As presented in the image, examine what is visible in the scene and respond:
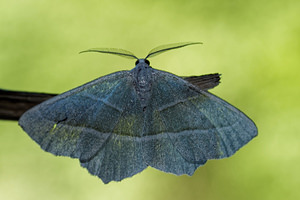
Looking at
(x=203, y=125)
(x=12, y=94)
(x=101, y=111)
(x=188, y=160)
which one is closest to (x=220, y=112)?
(x=203, y=125)

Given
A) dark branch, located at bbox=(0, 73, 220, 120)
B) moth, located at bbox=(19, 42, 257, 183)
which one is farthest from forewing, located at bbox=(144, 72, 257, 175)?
dark branch, located at bbox=(0, 73, 220, 120)

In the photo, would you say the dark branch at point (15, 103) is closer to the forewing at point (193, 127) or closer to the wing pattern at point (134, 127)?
the wing pattern at point (134, 127)

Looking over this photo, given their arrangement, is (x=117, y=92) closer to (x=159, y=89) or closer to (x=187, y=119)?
(x=159, y=89)

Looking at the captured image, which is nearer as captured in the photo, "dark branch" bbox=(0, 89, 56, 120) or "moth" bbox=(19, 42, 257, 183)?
"dark branch" bbox=(0, 89, 56, 120)

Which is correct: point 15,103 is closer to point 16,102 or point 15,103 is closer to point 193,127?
point 16,102

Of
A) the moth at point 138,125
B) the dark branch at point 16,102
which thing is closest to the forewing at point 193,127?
the moth at point 138,125

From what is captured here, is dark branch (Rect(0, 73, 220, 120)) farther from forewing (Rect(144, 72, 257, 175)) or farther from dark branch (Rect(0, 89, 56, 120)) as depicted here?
forewing (Rect(144, 72, 257, 175))

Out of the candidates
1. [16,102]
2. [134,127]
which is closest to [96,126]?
[134,127]
